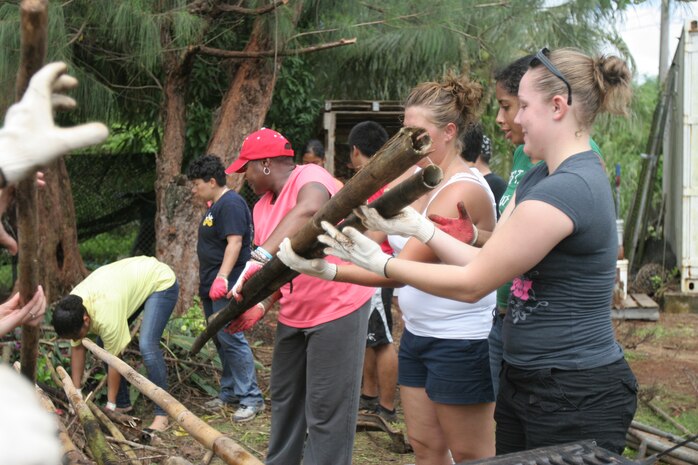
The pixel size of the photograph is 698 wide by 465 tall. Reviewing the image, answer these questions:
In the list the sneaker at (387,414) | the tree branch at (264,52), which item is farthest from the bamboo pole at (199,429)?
the tree branch at (264,52)

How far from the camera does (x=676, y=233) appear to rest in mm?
9789

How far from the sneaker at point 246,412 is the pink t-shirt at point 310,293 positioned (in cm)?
206

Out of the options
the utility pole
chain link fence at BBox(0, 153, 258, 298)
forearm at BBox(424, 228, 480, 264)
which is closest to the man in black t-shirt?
forearm at BBox(424, 228, 480, 264)

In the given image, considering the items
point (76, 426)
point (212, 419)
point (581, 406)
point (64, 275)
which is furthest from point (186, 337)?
point (581, 406)

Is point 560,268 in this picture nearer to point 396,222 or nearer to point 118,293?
point 396,222

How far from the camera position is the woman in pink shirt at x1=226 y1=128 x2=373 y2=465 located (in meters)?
3.39

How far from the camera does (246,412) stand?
542 centimetres

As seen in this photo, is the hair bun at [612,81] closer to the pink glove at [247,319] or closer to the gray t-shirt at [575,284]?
the gray t-shirt at [575,284]

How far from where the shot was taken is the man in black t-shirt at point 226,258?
17.9 feet

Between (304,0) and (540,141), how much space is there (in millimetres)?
5209

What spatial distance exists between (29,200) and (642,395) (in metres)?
4.43

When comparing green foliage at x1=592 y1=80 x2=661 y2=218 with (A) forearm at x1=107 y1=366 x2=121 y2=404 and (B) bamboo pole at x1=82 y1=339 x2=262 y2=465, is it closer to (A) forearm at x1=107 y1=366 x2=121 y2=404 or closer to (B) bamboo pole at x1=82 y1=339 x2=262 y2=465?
(A) forearm at x1=107 y1=366 x2=121 y2=404

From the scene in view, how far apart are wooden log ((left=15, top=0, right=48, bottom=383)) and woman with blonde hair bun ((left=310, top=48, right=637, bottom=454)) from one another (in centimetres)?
82

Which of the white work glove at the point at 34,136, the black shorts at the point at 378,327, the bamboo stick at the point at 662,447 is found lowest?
the bamboo stick at the point at 662,447
